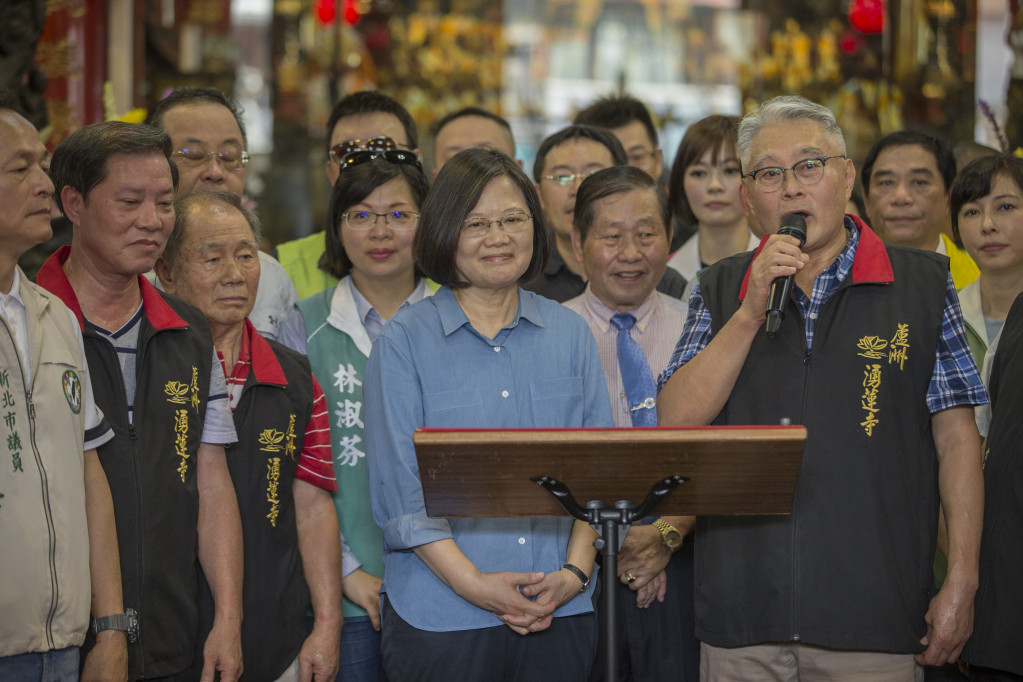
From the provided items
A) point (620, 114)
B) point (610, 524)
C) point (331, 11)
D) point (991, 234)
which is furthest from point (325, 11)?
point (610, 524)

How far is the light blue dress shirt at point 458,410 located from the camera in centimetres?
215

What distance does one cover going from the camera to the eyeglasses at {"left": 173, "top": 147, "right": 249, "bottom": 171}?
10.1 feet

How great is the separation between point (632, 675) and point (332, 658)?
27.8 inches

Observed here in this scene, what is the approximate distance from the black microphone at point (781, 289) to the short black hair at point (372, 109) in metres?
1.64

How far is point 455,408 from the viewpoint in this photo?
7.19 feet

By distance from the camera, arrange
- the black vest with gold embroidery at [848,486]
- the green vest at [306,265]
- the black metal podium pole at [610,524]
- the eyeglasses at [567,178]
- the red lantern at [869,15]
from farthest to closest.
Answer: the red lantern at [869,15]
the eyeglasses at [567,178]
the green vest at [306,265]
the black vest with gold embroidery at [848,486]
the black metal podium pole at [610,524]

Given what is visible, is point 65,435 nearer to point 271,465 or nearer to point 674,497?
point 271,465

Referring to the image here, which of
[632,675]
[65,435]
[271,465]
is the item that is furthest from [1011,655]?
[65,435]

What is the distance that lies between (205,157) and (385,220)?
62cm

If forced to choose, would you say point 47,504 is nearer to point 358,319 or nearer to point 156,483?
point 156,483

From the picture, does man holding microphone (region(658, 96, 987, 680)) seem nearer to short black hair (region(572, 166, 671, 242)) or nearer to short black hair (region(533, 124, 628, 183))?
short black hair (region(572, 166, 671, 242))

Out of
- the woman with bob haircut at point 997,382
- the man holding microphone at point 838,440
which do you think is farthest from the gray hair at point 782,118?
the woman with bob haircut at point 997,382

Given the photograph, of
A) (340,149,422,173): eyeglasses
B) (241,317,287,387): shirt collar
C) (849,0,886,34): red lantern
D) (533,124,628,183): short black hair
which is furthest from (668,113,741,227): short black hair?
(849,0,886,34): red lantern

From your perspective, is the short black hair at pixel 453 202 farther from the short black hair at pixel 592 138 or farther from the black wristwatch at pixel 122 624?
the short black hair at pixel 592 138
